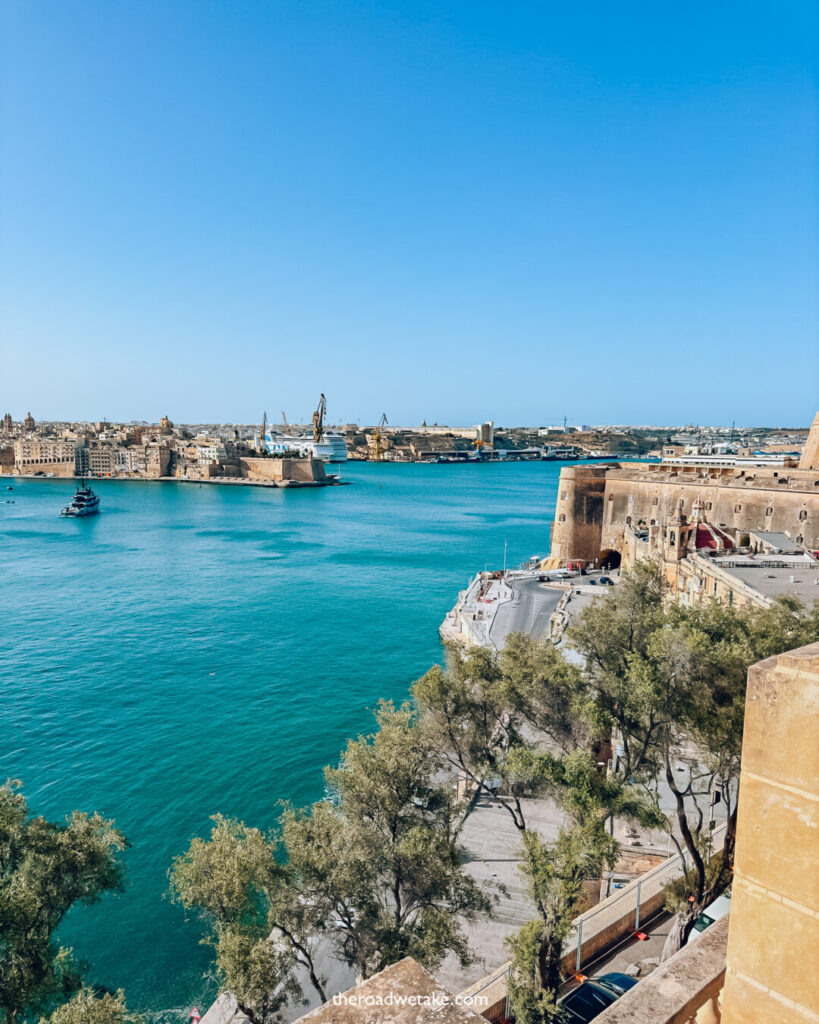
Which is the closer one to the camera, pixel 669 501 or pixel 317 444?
pixel 669 501

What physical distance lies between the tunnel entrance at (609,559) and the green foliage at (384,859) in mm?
21589

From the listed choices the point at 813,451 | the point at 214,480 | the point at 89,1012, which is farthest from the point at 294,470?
the point at 89,1012

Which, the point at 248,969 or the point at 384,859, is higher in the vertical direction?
the point at 384,859

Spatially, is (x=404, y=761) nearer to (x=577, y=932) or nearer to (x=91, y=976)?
(x=577, y=932)

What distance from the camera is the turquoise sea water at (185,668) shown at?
1033 centimetres

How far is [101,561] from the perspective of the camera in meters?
34.5

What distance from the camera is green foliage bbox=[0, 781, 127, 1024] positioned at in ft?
15.9

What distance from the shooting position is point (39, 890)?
5328mm

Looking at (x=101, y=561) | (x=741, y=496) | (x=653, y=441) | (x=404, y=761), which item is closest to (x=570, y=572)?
(x=741, y=496)

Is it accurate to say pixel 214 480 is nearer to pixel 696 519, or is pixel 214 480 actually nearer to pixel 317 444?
pixel 317 444

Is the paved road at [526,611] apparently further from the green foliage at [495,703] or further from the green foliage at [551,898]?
the green foliage at [551,898]

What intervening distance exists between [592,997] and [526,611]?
14.7 meters

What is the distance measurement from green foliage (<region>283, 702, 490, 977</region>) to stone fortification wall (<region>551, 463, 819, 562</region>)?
1500 centimetres

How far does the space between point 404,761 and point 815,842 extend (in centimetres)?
569
